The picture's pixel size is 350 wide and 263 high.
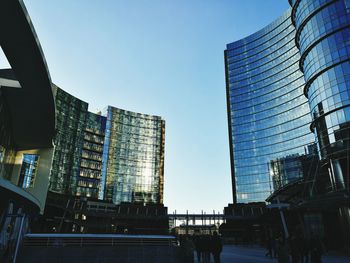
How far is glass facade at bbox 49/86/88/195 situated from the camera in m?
83.1

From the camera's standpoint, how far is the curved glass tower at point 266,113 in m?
89.4

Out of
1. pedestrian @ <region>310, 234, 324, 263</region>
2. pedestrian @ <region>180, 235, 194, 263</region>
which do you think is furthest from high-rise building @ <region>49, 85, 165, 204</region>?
pedestrian @ <region>310, 234, 324, 263</region>

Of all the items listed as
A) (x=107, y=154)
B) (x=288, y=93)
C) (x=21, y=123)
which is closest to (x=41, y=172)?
(x=21, y=123)

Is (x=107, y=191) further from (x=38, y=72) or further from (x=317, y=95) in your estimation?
(x=38, y=72)

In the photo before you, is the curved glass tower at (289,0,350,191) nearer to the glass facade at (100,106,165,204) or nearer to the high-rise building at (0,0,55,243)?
the high-rise building at (0,0,55,243)

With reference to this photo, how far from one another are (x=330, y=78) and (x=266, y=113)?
223ft

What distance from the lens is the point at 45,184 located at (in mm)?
29922

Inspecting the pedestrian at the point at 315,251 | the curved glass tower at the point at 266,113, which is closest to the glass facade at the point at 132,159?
the curved glass tower at the point at 266,113

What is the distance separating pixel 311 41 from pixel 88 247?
37.9 m

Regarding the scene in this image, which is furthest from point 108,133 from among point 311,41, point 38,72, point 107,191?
point 38,72

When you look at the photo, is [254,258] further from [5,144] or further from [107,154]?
[107,154]

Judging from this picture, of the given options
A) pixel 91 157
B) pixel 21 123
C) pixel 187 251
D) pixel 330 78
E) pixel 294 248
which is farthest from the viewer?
pixel 91 157

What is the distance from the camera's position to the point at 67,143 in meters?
89.2

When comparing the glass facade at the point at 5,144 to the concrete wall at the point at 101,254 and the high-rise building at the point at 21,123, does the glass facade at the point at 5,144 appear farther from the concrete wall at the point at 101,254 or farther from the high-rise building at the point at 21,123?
the concrete wall at the point at 101,254
